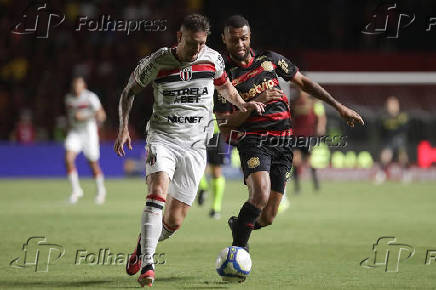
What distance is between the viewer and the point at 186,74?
7.18 meters

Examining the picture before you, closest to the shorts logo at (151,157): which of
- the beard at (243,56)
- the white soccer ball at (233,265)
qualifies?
the white soccer ball at (233,265)

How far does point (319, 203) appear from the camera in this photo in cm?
1627

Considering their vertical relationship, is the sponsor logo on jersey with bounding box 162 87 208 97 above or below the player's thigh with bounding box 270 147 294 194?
above

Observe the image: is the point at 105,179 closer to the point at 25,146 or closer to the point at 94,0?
the point at 25,146

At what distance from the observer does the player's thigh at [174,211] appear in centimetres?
740

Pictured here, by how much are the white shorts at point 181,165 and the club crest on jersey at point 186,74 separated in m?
0.57

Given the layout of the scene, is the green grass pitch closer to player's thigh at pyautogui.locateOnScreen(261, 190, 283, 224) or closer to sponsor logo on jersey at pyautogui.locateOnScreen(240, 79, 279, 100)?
player's thigh at pyautogui.locateOnScreen(261, 190, 283, 224)

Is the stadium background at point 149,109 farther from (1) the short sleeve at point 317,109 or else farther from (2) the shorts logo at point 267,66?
(2) the shorts logo at point 267,66

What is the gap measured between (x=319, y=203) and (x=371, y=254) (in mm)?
7178

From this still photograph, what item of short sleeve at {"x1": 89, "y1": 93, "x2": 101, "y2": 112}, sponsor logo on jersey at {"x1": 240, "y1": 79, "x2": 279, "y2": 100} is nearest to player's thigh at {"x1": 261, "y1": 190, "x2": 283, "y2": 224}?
sponsor logo on jersey at {"x1": 240, "y1": 79, "x2": 279, "y2": 100}

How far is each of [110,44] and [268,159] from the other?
19.4 m

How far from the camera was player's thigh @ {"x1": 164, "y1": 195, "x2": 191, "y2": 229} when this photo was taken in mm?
7402

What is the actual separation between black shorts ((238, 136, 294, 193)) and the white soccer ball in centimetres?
91

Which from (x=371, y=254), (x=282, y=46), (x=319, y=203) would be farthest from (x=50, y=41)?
(x=371, y=254)
